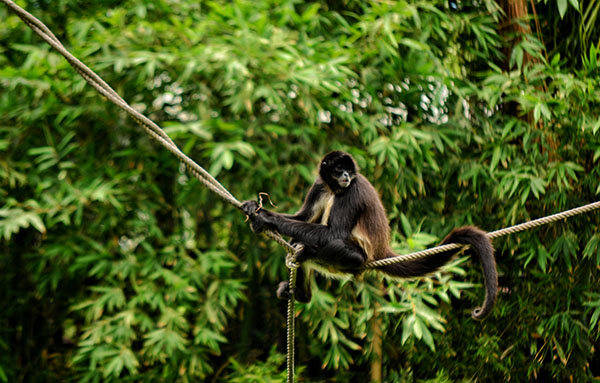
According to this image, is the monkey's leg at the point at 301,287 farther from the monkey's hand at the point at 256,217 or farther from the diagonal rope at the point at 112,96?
the diagonal rope at the point at 112,96

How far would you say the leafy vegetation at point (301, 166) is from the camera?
388 centimetres

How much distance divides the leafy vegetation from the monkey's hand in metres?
0.73

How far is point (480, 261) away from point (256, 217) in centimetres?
123

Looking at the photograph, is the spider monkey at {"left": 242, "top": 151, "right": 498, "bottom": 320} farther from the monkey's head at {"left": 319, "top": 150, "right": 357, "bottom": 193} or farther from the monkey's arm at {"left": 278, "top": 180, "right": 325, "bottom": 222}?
the monkey's arm at {"left": 278, "top": 180, "right": 325, "bottom": 222}

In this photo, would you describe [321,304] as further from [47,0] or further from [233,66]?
[47,0]

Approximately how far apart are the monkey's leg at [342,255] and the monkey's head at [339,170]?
0.35 m

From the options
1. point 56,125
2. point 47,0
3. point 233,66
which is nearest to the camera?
point 233,66

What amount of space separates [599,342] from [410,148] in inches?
87.5

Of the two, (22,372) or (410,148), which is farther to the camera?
(22,372)

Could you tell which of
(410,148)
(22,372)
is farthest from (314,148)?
(22,372)

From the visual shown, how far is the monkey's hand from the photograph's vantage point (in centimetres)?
301

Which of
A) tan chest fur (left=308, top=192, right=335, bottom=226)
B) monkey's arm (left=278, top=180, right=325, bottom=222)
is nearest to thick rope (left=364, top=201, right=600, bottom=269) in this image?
tan chest fur (left=308, top=192, right=335, bottom=226)

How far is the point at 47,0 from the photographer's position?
4570mm

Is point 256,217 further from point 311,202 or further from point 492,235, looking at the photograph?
point 492,235
